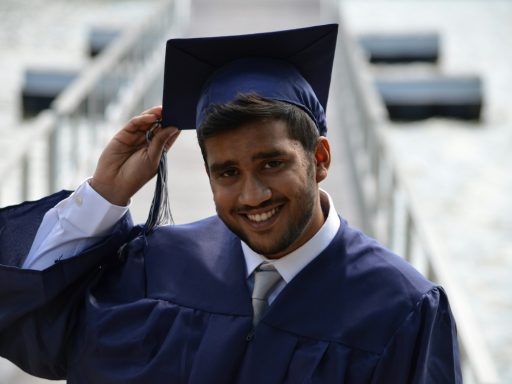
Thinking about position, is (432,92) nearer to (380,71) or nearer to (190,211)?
(380,71)

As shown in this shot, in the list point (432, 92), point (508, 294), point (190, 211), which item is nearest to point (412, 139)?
point (432, 92)

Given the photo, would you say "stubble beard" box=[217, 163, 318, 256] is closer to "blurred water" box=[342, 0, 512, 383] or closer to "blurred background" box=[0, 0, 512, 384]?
"blurred background" box=[0, 0, 512, 384]

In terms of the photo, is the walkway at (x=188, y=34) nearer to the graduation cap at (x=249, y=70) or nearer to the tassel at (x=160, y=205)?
the tassel at (x=160, y=205)

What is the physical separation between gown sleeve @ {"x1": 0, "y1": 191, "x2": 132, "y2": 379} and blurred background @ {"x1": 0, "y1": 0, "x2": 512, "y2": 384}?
1727 millimetres

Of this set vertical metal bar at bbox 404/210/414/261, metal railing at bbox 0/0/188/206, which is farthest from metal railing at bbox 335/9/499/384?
metal railing at bbox 0/0/188/206

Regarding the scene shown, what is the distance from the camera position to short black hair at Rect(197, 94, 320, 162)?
2.64 metres

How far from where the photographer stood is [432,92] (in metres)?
15.6

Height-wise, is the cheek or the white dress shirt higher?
the cheek

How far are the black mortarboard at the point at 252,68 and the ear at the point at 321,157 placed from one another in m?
0.05

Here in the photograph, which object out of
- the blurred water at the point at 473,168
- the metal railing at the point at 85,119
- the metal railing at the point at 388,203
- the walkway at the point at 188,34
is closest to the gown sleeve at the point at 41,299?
the metal railing at the point at 388,203

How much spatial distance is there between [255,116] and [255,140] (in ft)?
0.18

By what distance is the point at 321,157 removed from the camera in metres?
2.77

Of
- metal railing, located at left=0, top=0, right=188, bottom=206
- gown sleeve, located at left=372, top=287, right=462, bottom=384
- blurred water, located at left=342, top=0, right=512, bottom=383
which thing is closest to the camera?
gown sleeve, located at left=372, top=287, right=462, bottom=384

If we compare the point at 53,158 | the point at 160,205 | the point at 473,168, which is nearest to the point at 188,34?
the point at 473,168
